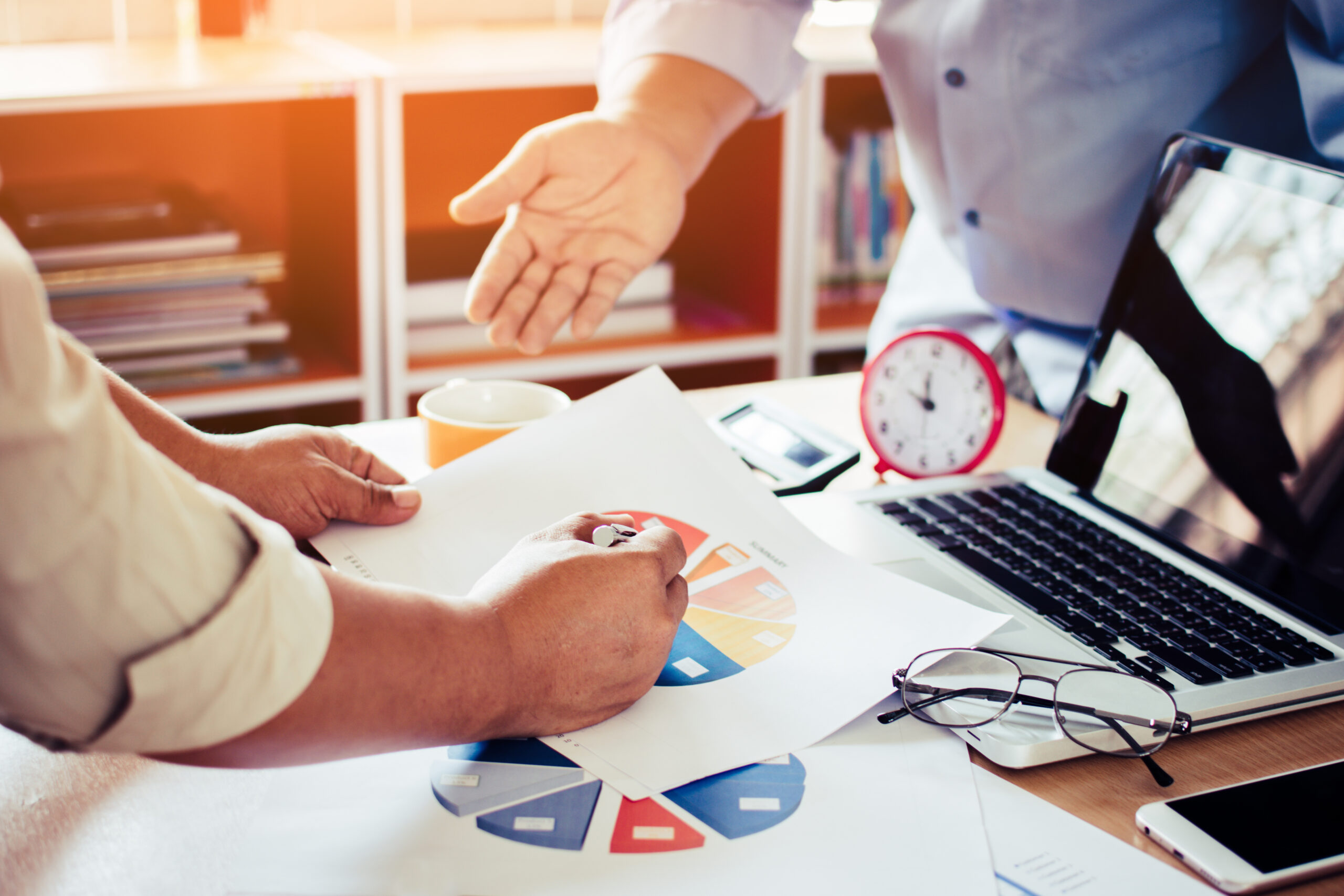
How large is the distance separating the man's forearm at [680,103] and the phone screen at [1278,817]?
2.31 feet

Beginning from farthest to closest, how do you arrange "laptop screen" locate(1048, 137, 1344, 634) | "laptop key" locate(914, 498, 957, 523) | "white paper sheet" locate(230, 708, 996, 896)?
"laptop key" locate(914, 498, 957, 523) < "laptop screen" locate(1048, 137, 1344, 634) < "white paper sheet" locate(230, 708, 996, 896)

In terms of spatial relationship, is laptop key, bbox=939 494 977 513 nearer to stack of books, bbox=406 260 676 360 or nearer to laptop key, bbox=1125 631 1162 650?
laptop key, bbox=1125 631 1162 650

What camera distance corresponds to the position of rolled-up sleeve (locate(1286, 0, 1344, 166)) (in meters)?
0.83

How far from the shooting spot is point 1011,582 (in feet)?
2.37

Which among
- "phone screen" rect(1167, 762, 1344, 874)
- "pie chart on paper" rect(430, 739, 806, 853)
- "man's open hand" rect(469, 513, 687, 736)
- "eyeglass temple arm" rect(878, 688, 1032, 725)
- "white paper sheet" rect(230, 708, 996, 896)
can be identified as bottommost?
"white paper sheet" rect(230, 708, 996, 896)

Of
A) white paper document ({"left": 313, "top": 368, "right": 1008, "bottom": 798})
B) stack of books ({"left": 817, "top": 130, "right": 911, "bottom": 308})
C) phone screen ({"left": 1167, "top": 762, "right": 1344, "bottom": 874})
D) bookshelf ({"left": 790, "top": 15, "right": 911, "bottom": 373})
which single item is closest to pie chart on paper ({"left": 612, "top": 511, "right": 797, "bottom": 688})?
white paper document ({"left": 313, "top": 368, "right": 1008, "bottom": 798})

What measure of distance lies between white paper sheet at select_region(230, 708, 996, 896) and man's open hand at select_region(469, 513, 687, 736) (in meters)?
0.05

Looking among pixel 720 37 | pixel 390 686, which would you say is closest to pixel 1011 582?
pixel 390 686

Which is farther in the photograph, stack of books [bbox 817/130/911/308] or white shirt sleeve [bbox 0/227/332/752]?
stack of books [bbox 817/130/911/308]

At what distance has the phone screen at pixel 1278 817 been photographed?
500 mm

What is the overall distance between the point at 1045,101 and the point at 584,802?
79cm

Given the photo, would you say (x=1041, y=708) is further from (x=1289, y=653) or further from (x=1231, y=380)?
(x=1231, y=380)

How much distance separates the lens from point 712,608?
70cm

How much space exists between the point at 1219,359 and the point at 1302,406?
74mm
